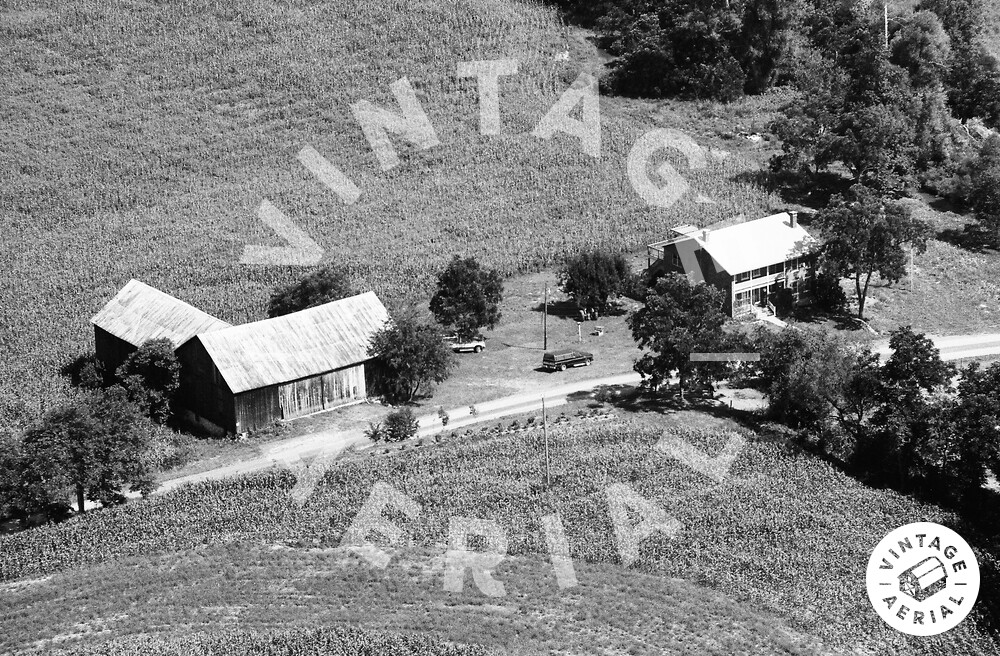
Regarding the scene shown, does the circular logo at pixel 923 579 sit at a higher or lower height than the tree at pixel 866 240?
lower

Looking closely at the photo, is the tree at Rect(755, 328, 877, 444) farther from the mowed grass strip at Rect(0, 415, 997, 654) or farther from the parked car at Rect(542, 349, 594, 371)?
the parked car at Rect(542, 349, 594, 371)

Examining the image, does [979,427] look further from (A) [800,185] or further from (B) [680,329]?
(A) [800,185]

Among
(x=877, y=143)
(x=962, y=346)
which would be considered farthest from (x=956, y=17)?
(x=962, y=346)

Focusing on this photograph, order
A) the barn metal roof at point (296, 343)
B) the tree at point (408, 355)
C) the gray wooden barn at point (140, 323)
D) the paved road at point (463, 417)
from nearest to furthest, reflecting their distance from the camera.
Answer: the paved road at point (463, 417)
the barn metal roof at point (296, 343)
the tree at point (408, 355)
the gray wooden barn at point (140, 323)

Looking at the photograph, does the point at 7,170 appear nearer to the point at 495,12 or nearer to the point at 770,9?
the point at 495,12

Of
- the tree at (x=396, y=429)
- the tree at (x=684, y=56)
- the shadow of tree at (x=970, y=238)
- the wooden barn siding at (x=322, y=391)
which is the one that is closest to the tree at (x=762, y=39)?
the tree at (x=684, y=56)

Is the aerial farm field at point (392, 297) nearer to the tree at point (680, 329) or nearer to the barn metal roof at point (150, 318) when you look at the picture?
the tree at point (680, 329)

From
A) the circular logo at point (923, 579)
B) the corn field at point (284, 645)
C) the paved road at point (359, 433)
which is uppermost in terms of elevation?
the paved road at point (359, 433)
